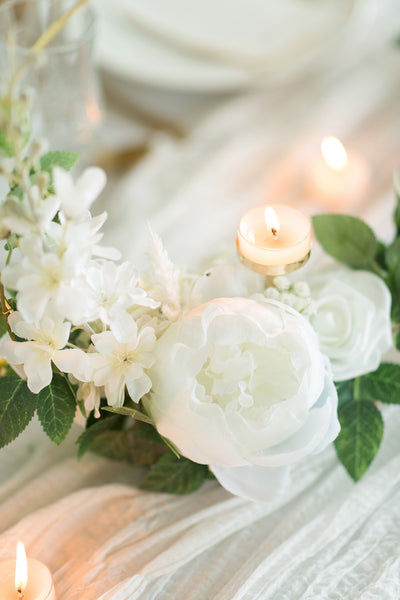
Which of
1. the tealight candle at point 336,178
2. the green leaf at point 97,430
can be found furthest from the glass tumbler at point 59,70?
the green leaf at point 97,430

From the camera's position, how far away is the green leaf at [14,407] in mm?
379

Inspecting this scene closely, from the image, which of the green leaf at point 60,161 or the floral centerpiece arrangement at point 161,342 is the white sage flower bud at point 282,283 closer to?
the floral centerpiece arrangement at point 161,342

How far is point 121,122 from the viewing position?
0.99m

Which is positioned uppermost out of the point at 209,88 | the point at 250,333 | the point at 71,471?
the point at 250,333

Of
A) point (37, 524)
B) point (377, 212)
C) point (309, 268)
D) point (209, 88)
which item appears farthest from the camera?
point (209, 88)

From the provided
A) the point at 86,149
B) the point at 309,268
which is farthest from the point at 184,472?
the point at 86,149

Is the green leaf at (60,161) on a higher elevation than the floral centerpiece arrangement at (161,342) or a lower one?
higher

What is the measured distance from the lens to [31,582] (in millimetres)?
389

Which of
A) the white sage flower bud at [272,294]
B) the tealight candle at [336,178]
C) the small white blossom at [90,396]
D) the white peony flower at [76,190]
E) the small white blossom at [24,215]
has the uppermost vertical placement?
the white peony flower at [76,190]

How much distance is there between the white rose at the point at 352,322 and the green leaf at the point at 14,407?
19 cm

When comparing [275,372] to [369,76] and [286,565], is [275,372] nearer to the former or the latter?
[286,565]

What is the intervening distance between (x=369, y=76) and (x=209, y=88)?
25 cm

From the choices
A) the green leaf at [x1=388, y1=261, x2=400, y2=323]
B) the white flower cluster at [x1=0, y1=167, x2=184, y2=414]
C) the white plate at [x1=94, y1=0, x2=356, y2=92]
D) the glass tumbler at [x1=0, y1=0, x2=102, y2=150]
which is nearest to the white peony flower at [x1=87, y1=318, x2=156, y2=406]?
the white flower cluster at [x1=0, y1=167, x2=184, y2=414]

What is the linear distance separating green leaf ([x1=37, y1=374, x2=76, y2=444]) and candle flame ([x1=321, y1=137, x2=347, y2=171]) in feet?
1.79
